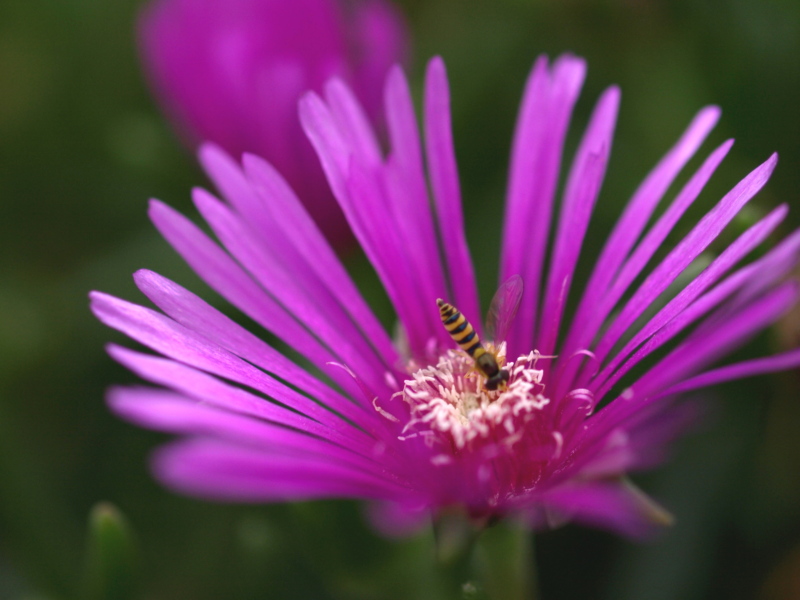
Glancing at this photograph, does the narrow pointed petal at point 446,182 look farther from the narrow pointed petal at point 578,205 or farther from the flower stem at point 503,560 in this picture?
the flower stem at point 503,560

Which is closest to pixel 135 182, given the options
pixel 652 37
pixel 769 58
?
pixel 652 37

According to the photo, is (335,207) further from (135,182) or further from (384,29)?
(135,182)

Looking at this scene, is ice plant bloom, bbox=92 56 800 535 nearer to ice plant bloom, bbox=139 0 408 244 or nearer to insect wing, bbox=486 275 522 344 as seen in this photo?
insect wing, bbox=486 275 522 344

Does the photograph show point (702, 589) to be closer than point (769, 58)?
Yes

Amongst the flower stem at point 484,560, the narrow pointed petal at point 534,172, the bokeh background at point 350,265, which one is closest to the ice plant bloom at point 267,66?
the bokeh background at point 350,265

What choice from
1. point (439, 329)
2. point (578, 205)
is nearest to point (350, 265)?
point (439, 329)

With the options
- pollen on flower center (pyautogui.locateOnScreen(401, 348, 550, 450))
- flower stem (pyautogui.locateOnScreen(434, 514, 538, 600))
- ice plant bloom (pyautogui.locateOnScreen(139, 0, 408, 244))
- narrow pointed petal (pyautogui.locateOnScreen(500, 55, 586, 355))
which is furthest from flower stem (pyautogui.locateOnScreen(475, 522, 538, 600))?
ice plant bloom (pyautogui.locateOnScreen(139, 0, 408, 244))

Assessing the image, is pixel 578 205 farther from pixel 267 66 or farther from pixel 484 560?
pixel 267 66
